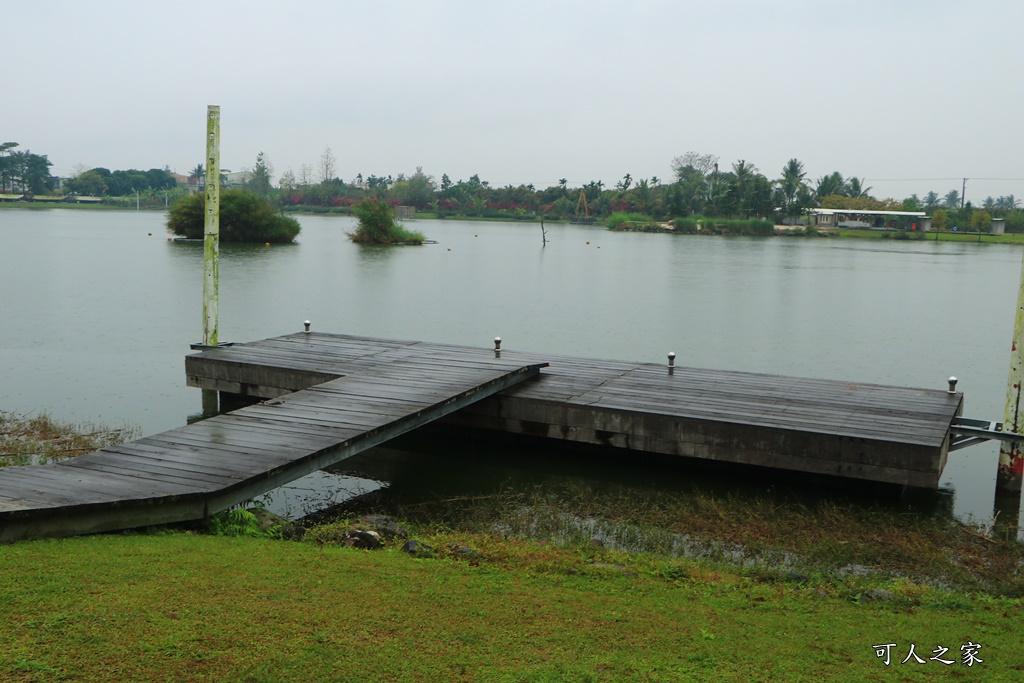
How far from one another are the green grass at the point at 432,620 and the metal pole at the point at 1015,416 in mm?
3826

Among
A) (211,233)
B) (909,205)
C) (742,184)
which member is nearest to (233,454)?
(211,233)

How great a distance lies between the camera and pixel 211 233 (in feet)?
41.2

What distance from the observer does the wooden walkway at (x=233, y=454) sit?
19.3 ft

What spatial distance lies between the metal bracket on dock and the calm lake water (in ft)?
1.89

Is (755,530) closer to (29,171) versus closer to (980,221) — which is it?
(980,221)

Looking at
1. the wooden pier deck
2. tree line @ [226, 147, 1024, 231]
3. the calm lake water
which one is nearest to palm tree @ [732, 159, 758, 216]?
tree line @ [226, 147, 1024, 231]

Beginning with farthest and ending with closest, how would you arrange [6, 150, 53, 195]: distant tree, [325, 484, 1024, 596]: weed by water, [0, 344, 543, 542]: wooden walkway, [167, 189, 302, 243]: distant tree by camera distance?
[6, 150, 53, 195]: distant tree → [167, 189, 302, 243]: distant tree → [325, 484, 1024, 596]: weed by water → [0, 344, 543, 542]: wooden walkway

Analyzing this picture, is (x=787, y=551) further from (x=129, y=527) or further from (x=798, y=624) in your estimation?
(x=129, y=527)

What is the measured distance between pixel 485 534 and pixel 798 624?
299 centimetres

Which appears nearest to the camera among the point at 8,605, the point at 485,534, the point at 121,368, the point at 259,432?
the point at 8,605

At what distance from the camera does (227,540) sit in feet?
19.6

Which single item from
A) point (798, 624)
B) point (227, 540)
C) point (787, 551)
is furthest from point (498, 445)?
point (798, 624)

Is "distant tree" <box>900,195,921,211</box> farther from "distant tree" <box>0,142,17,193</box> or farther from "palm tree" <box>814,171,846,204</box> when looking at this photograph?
"distant tree" <box>0,142,17,193</box>

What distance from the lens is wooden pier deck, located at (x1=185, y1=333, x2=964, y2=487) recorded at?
8789mm
